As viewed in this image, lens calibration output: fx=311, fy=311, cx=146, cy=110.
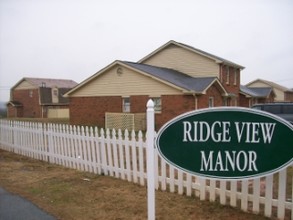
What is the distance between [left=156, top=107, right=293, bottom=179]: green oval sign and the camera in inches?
139

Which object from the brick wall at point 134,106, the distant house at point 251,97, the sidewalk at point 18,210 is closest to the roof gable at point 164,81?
the brick wall at point 134,106

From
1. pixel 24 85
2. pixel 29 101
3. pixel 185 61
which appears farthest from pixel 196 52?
pixel 24 85

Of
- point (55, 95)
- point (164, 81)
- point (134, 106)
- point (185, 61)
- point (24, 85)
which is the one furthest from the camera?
point (24, 85)

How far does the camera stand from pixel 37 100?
48000mm

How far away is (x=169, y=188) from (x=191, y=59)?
2509 cm

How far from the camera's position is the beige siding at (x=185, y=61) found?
29.1 metres

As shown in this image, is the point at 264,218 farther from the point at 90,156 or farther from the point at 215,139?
the point at 90,156

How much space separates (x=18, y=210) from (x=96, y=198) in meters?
1.30

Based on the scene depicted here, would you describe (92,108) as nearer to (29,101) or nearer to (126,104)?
(126,104)

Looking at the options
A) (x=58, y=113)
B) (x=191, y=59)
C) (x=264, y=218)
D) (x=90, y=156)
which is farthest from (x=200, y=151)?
(x=58, y=113)

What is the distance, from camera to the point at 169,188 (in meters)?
5.99

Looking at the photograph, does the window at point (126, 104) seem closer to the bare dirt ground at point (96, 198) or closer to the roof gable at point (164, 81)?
the roof gable at point (164, 81)

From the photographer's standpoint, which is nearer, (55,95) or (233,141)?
(233,141)

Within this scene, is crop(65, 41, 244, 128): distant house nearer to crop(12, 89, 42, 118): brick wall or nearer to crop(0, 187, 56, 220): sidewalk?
crop(0, 187, 56, 220): sidewalk
